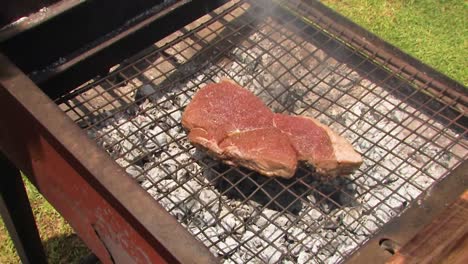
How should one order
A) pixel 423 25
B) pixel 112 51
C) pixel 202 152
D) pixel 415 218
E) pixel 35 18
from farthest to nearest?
pixel 423 25
pixel 202 152
pixel 112 51
pixel 35 18
pixel 415 218

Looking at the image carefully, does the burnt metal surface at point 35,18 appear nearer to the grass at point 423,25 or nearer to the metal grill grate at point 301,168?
the metal grill grate at point 301,168

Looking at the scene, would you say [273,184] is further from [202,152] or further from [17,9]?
[17,9]

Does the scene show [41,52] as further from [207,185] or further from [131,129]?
[207,185]


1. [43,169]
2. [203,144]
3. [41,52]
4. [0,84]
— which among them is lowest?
[203,144]

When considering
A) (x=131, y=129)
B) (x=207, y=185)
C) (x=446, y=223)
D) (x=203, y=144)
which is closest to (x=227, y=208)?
(x=207, y=185)

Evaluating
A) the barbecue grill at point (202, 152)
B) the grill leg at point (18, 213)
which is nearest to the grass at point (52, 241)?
the grill leg at point (18, 213)

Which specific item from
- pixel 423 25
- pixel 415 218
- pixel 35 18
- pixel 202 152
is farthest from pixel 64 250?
pixel 423 25
